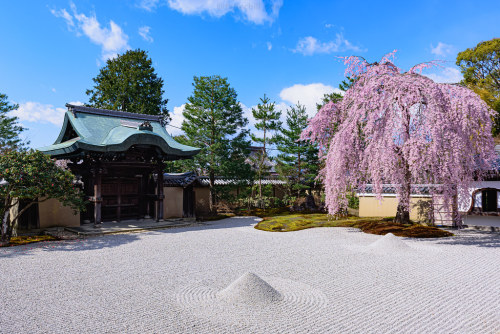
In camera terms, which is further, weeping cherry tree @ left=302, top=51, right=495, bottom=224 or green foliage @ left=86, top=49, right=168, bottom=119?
green foliage @ left=86, top=49, right=168, bottom=119

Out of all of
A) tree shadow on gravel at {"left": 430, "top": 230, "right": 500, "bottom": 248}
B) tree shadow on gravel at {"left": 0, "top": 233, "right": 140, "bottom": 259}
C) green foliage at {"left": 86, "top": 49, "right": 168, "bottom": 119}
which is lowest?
tree shadow on gravel at {"left": 430, "top": 230, "right": 500, "bottom": 248}

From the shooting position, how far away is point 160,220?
15.8 metres

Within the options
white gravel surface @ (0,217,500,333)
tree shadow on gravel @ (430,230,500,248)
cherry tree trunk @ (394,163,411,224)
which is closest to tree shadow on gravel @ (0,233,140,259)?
white gravel surface @ (0,217,500,333)

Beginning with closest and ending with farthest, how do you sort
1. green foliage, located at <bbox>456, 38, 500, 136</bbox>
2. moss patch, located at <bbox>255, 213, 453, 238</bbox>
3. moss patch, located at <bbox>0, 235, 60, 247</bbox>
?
moss patch, located at <bbox>0, 235, 60, 247</bbox>, moss patch, located at <bbox>255, 213, 453, 238</bbox>, green foliage, located at <bbox>456, 38, 500, 136</bbox>

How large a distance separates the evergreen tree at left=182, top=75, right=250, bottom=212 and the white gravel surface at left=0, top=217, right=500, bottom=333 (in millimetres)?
10026

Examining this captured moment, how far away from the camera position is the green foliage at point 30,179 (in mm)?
10250

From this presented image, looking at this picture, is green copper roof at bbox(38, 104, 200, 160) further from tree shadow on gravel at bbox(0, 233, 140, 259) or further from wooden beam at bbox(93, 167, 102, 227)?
tree shadow on gravel at bbox(0, 233, 140, 259)

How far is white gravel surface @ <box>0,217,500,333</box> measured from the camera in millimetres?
4602

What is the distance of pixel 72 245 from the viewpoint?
10711 millimetres

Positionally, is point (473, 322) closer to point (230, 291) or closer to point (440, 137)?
point (230, 291)

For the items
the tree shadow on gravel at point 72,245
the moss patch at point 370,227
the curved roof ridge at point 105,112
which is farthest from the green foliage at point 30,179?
the moss patch at point 370,227

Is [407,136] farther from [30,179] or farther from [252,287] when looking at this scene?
[30,179]

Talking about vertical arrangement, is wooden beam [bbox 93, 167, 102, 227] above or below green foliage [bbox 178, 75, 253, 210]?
below

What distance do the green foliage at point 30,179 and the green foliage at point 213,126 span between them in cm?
966
